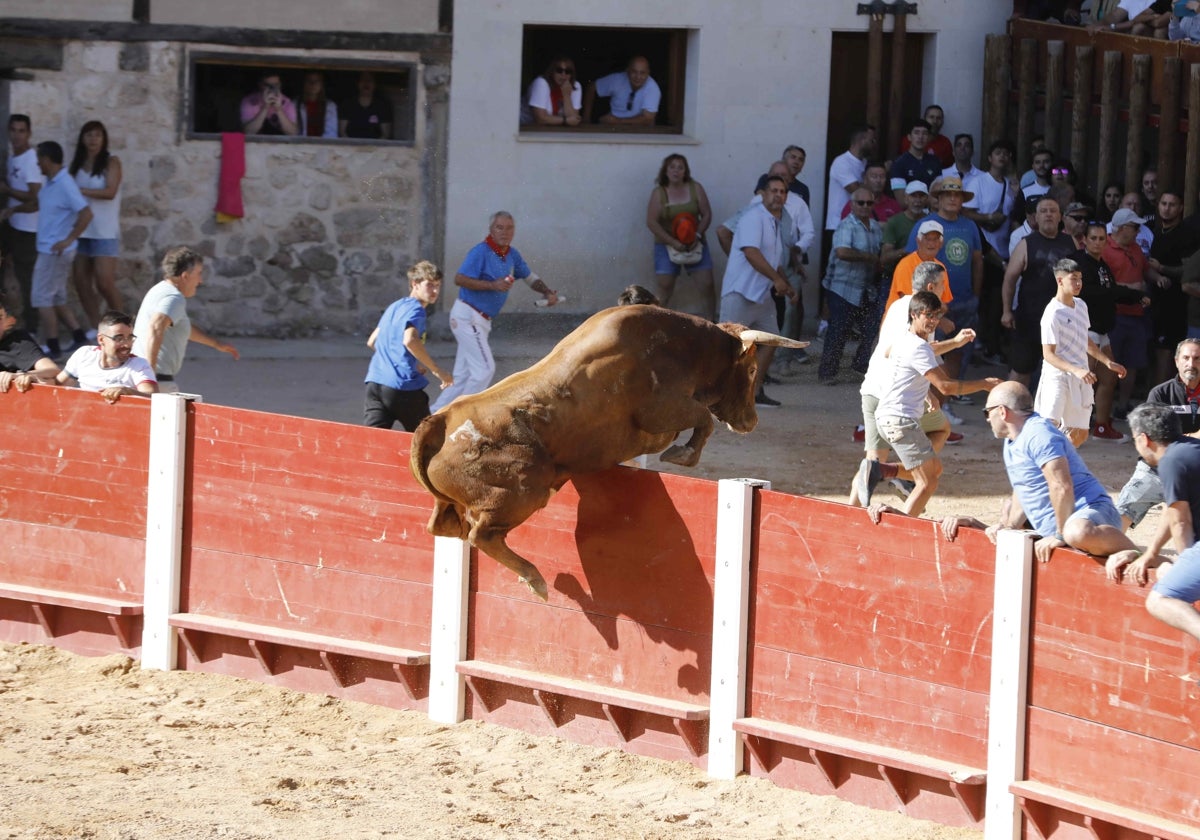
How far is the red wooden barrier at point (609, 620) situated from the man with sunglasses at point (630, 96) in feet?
29.2

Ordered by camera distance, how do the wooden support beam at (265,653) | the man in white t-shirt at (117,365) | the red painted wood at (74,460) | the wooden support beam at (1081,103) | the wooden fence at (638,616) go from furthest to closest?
the wooden support beam at (1081,103)
the man in white t-shirt at (117,365)
the red painted wood at (74,460)
the wooden support beam at (265,653)
the wooden fence at (638,616)

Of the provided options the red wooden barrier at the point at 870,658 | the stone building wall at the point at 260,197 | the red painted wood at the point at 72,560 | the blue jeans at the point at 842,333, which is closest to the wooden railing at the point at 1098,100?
the blue jeans at the point at 842,333

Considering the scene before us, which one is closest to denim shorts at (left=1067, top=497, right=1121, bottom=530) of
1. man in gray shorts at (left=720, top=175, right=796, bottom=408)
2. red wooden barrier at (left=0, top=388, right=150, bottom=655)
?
red wooden barrier at (left=0, top=388, right=150, bottom=655)

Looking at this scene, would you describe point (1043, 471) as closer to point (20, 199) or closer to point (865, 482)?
point (865, 482)

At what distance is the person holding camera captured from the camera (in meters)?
14.9

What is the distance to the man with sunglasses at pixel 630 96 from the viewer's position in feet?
51.9

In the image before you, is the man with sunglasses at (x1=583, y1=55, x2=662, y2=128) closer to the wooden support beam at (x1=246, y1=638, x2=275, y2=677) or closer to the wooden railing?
the wooden railing

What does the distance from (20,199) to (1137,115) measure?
28.4 feet

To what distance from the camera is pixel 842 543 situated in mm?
6621

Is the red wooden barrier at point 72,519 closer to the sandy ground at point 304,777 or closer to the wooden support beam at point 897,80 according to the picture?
the sandy ground at point 304,777

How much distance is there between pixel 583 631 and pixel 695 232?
333 inches

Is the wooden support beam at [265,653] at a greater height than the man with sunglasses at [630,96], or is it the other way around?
the man with sunglasses at [630,96]

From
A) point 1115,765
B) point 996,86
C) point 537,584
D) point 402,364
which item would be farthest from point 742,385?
point 996,86

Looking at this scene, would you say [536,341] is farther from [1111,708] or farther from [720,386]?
[1111,708]
